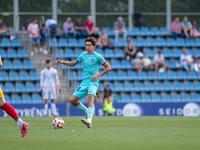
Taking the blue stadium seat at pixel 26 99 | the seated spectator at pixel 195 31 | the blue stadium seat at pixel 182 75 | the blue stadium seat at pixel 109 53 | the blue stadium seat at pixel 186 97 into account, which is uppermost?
the seated spectator at pixel 195 31

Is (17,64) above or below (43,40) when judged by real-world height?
below

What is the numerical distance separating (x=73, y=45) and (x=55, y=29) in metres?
1.48

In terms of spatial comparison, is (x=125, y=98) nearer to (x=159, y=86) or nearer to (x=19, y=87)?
(x=159, y=86)

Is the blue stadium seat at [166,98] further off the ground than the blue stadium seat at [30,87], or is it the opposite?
the blue stadium seat at [30,87]

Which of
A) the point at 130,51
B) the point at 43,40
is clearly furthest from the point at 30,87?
the point at 130,51

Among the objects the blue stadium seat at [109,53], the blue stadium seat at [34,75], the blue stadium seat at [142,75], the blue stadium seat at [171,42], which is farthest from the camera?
the blue stadium seat at [171,42]

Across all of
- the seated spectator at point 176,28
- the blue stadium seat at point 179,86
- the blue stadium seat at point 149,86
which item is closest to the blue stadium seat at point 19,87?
the blue stadium seat at point 149,86

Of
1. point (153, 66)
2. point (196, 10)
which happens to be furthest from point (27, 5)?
point (196, 10)

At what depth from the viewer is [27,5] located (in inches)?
989

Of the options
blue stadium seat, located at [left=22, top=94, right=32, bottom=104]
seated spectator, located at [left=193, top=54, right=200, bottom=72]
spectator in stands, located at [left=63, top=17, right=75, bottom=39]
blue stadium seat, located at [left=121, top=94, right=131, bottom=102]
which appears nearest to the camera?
blue stadium seat, located at [left=22, top=94, right=32, bottom=104]

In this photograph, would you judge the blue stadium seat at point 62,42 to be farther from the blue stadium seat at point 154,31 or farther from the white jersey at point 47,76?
the white jersey at point 47,76

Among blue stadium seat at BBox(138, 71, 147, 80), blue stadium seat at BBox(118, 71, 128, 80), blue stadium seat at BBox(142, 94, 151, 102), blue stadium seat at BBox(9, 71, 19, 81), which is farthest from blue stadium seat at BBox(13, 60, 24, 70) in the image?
blue stadium seat at BBox(142, 94, 151, 102)

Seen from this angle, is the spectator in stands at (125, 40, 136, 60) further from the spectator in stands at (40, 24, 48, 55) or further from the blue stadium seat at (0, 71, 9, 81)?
the blue stadium seat at (0, 71, 9, 81)

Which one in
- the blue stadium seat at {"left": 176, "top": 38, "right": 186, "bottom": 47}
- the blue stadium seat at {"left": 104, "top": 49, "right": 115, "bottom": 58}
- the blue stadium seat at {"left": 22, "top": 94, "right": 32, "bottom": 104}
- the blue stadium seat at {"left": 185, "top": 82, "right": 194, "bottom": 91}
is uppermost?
the blue stadium seat at {"left": 176, "top": 38, "right": 186, "bottom": 47}
